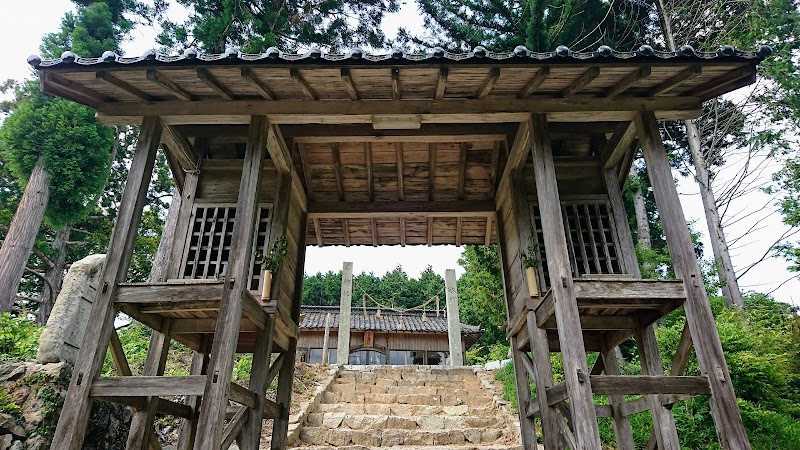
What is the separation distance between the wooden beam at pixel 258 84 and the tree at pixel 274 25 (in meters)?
5.50

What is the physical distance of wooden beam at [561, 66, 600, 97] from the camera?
4039 mm

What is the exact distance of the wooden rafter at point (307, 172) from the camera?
6081 mm

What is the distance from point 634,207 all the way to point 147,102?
12280 mm

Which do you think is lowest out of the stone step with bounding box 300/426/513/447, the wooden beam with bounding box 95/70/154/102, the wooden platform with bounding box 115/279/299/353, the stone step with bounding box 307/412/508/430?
the stone step with bounding box 300/426/513/447

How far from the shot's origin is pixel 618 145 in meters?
5.30

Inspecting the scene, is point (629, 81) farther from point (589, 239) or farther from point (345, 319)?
point (345, 319)

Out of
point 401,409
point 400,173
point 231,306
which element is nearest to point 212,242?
point 231,306

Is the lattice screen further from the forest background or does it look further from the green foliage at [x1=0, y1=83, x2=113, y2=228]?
the green foliage at [x1=0, y1=83, x2=113, y2=228]

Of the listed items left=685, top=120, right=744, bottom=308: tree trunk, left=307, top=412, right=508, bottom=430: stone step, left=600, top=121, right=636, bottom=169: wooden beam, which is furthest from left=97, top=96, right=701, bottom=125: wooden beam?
left=685, top=120, right=744, bottom=308: tree trunk

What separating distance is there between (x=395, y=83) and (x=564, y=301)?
8.06 ft

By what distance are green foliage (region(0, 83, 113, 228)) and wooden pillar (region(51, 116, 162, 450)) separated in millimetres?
7376

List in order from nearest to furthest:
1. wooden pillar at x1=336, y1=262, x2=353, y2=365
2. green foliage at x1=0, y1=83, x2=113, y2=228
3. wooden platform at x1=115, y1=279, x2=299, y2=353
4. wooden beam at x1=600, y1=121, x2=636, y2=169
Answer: wooden platform at x1=115, y1=279, x2=299, y2=353
wooden beam at x1=600, y1=121, x2=636, y2=169
green foliage at x1=0, y1=83, x2=113, y2=228
wooden pillar at x1=336, y1=262, x2=353, y2=365

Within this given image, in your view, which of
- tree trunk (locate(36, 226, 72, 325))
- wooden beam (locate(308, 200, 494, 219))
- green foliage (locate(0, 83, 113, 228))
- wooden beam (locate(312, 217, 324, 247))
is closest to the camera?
wooden beam (locate(308, 200, 494, 219))

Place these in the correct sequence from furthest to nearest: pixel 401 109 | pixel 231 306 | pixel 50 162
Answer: pixel 50 162, pixel 401 109, pixel 231 306
